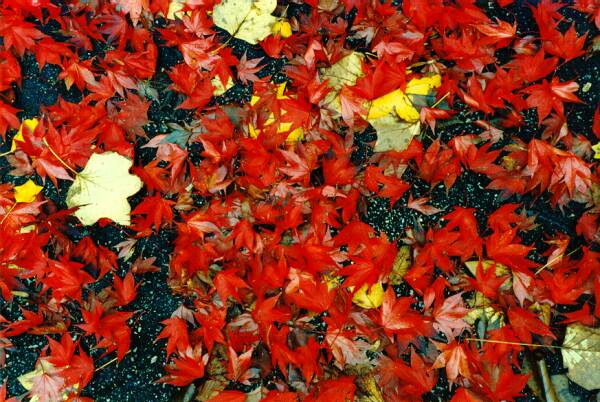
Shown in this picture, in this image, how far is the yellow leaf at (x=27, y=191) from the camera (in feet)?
5.95

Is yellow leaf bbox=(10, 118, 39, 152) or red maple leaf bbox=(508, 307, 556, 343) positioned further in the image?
yellow leaf bbox=(10, 118, 39, 152)

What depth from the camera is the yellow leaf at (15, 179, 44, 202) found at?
1812mm

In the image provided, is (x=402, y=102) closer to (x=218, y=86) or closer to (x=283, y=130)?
(x=283, y=130)

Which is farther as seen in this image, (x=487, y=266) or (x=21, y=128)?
(x=21, y=128)

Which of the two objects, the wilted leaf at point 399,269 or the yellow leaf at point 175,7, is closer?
the wilted leaf at point 399,269

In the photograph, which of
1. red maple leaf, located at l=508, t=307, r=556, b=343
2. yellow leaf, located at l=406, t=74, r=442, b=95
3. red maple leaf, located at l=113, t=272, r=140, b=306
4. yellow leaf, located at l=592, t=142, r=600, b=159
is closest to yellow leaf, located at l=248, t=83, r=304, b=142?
yellow leaf, located at l=406, t=74, r=442, b=95

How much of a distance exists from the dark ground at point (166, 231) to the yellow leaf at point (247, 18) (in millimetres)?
64

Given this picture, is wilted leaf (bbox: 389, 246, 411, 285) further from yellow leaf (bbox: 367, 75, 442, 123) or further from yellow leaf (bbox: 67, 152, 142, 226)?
yellow leaf (bbox: 67, 152, 142, 226)

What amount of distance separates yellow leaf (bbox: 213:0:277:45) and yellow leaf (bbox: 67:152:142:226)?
63 cm

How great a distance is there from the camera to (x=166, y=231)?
1.81m

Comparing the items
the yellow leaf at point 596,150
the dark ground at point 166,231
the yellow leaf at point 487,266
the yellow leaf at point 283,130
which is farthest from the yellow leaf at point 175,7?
the yellow leaf at point 596,150

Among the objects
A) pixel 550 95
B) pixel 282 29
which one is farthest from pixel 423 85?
pixel 282 29

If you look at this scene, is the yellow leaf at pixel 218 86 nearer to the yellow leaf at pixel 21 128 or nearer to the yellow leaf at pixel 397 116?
the yellow leaf at pixel 397 116

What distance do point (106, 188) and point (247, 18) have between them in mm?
816
